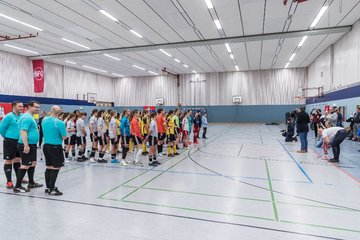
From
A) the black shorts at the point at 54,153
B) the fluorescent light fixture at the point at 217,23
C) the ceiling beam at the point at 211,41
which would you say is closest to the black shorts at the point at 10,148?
the black shorts at the point at 54,153

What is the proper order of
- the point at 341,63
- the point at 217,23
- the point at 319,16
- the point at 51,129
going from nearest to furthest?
the point at 51,129
the point at 319,16
the point at 217,23
the point at 341,63

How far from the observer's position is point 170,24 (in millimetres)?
13234

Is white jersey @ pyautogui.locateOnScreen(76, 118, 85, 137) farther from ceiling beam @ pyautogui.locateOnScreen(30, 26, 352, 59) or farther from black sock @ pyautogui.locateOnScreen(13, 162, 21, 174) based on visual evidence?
ceiling beam @ pyautogui.locateOnScreen(30, 26, 352, 59)

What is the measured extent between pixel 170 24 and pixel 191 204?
1130 centimetres

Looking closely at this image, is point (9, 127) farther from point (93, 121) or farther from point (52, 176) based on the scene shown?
point (93, 121)

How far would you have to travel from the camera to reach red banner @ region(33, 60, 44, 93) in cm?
2180

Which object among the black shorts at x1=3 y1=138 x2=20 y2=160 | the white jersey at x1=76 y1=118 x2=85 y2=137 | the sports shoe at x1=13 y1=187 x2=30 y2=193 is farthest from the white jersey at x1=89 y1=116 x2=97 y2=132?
the sports shoe at x1=13 y1=187 x2=30 y2=193

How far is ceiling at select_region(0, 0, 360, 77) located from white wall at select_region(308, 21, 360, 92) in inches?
25.4

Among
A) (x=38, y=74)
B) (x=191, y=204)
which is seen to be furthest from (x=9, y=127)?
(x=38, y=74)

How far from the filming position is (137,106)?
32688 millimetres

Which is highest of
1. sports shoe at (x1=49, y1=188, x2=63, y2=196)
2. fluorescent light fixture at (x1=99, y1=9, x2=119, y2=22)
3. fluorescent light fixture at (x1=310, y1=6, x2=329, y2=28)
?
fluorescent light fixture at (x1=310, y1=6, x2=329, y2=28)

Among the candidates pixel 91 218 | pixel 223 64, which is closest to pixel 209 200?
pixel 91 218

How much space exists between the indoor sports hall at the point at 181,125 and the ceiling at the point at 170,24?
4.3 inches

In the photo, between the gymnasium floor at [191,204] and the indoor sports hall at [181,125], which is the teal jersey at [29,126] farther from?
the gymnasium floor at [191,204]
